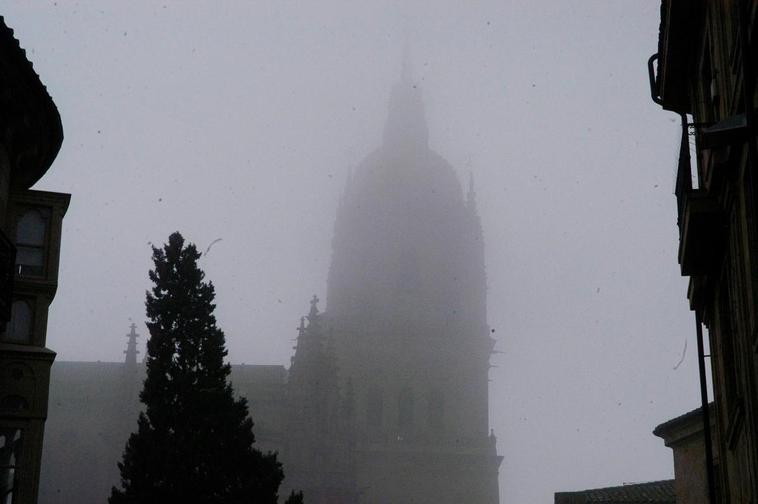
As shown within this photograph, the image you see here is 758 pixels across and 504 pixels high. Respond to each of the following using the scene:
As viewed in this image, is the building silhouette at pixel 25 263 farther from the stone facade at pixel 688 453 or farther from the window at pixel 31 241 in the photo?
the stone facade at pixel 688 453

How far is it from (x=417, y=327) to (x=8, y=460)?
274 feet

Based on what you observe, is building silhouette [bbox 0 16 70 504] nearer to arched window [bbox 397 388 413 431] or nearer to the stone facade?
the stone facade

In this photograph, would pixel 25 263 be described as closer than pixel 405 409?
Yes

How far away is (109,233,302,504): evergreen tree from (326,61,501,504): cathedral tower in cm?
6260

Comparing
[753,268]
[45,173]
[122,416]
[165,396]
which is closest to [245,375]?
[122,416]

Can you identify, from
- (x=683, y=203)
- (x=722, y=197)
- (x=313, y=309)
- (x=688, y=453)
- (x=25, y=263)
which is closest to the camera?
(x=722, y=197)

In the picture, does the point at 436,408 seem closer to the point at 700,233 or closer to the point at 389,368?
the point at 389,368

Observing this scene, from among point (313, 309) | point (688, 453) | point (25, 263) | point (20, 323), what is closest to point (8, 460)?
point (20, 323)

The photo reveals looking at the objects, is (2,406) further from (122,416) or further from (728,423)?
(122,416)

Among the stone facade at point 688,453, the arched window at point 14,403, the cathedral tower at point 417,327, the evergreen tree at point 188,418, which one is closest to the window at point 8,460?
the arched window at point 14,403

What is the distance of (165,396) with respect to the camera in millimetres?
31812

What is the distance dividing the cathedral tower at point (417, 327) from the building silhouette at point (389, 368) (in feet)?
0.31

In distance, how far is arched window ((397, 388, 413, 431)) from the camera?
323 feet

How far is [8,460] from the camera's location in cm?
1694
